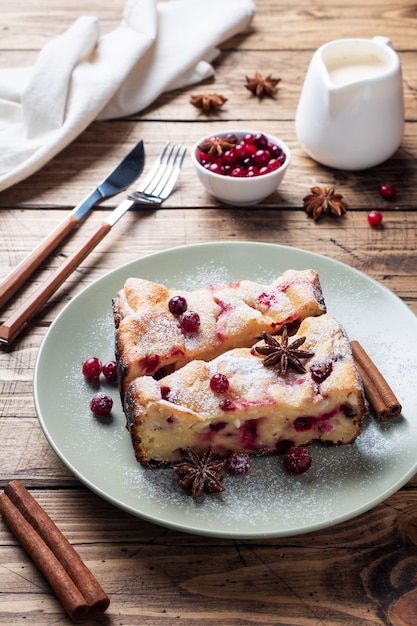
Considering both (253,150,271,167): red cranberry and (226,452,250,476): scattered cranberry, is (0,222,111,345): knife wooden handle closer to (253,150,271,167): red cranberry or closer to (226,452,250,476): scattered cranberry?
(253,150,271,167): red cranberry

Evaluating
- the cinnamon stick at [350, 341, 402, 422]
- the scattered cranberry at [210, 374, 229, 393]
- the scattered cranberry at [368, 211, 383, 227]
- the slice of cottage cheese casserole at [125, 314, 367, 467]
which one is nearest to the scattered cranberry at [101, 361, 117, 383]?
the slice of cottage cheese casserole at [125, 314, 367, 467]

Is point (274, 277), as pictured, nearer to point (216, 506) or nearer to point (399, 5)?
point (216, 506)

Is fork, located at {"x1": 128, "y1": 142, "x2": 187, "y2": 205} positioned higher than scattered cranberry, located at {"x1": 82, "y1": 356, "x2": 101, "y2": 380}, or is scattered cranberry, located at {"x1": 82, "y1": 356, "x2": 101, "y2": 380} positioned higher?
fork, located at {"x1": 128, "y1": 142, "x2": 187, "y2": 205}

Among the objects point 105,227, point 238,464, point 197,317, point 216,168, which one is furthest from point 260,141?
point 238,464

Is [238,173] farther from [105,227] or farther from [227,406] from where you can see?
[227,406]

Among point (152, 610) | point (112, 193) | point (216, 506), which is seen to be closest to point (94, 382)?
point (216, 506)

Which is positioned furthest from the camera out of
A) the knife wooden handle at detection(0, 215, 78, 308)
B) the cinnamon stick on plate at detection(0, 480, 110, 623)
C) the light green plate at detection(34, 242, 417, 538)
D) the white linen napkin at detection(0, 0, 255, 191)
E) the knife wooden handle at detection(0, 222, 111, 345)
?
the white linen napkin at detection(0, 0, 255, 191)

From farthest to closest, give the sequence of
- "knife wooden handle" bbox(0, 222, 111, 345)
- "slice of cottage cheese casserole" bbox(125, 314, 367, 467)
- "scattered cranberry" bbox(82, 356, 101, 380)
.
Answer: "knife wooden handle" bbox(0, 222, 111, 345) < "scattered cranberry" bbox(82, 356, 101, 380) < "slice of cottage cheese casserole" bbox(125, 314, 367, 467)
